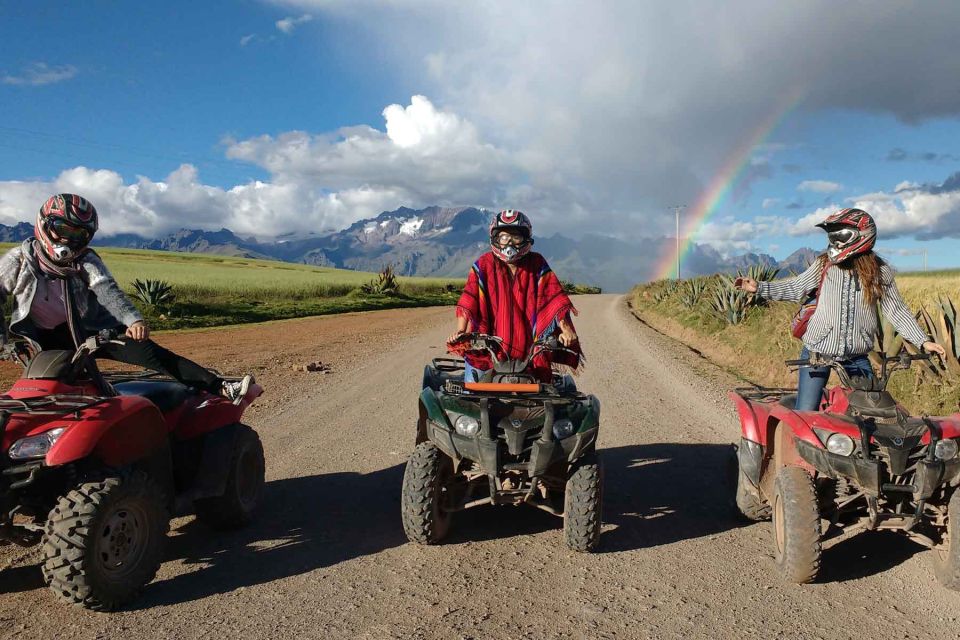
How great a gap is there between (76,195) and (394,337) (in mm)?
15357

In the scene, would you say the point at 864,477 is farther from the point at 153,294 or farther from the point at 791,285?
the point at 153,294

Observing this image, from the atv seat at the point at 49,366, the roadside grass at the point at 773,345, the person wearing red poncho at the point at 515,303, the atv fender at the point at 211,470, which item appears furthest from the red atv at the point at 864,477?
the roadside grass at the point at 773,345

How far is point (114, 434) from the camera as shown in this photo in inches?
145

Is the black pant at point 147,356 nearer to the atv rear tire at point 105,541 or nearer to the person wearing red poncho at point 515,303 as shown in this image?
the atv rear tire at point 105,541

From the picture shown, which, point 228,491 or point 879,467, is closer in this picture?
point 879,467

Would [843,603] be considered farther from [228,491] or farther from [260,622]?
[228,491]

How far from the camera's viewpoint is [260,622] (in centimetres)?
347

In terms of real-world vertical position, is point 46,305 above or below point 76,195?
below

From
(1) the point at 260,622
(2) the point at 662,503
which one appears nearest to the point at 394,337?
(2) the point at 662,503

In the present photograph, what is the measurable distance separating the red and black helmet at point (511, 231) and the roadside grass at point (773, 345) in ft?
21.0

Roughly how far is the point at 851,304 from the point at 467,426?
8.91ft

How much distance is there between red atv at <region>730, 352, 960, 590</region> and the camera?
3648 millimetres

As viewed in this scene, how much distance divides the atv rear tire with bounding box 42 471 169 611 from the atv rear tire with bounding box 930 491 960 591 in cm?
440

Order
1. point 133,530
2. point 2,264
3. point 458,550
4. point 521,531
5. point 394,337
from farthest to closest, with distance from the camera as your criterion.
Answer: point 394,337
point 521,531
point 458,550
point 2,264
point 133,530
